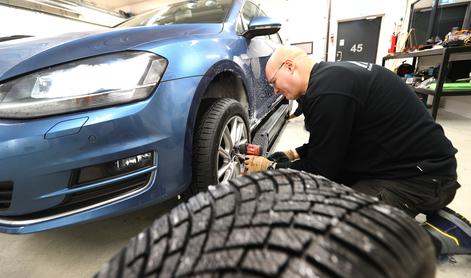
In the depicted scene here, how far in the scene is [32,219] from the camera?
2.61 ft

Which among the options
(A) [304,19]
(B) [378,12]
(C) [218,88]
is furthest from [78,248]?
(B) [378,12]

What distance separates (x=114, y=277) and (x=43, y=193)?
1.83 feet

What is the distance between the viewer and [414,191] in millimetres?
983

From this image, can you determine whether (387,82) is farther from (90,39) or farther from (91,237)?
(91,237)

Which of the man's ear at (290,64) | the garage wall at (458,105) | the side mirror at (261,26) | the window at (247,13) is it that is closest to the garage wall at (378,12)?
the garage wall at (458,105)

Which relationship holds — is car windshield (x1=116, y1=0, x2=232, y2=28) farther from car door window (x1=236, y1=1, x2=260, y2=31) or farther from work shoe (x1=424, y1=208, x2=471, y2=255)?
work shoe (x1=424, y1=208, x2=471, y2=255)

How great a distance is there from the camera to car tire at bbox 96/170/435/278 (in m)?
0.34

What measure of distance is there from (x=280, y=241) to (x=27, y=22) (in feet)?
24.7

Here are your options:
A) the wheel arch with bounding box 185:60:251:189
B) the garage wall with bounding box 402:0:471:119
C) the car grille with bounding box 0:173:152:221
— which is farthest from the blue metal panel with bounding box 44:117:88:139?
the garage wall with bounding box 402:0:471:119

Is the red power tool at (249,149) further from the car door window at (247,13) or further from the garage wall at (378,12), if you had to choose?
the garage wall at (378,12)

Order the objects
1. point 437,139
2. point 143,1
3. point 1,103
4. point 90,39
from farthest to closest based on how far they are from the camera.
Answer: point 143,1 → point 437,139 → point 90,39 → point 1,103

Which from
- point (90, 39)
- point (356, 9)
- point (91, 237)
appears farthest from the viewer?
point (356, 9)

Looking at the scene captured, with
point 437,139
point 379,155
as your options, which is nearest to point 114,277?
point 379,155

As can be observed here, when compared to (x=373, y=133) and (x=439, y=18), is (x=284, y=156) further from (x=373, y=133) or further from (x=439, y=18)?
(x=439, y=18)
